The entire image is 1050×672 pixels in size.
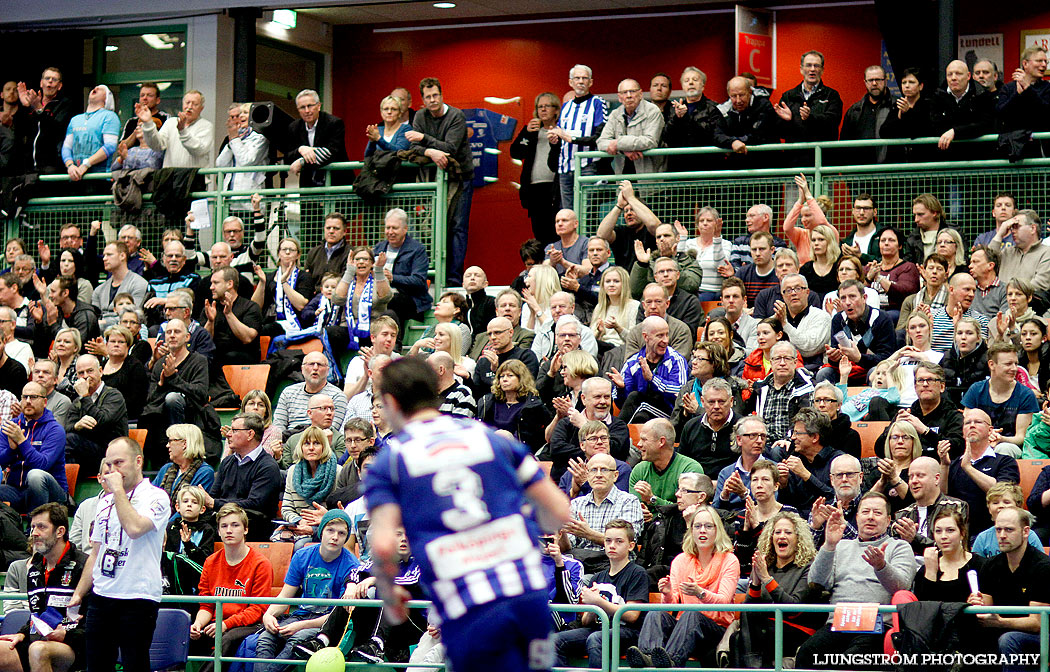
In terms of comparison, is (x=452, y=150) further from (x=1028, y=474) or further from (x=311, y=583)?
(x=1028, y=474)

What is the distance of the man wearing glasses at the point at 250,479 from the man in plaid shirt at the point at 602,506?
8.09ft

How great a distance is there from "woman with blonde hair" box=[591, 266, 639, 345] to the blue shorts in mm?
6857

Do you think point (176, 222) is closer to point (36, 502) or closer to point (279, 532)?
point (36, 502)

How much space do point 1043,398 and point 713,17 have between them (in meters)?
8.33

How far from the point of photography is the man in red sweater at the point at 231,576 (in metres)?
9.38

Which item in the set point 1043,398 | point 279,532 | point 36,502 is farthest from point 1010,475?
point 36,502

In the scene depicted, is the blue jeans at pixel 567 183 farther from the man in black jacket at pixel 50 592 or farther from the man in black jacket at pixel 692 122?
the man in black jacket at pixel 50 592

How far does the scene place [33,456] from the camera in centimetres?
1162

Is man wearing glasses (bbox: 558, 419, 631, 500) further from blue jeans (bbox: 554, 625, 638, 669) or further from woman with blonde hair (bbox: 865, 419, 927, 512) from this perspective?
woman with blonde hair (bbox: 865, 419, 927, 512)

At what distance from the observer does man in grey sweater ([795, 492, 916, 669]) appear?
8.37 meters

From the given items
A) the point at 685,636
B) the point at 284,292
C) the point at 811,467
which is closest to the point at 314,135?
the point at 284,292

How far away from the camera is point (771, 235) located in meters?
12.5

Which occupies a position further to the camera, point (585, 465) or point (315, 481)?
point (315, 481)

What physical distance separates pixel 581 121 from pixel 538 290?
7.10ft
